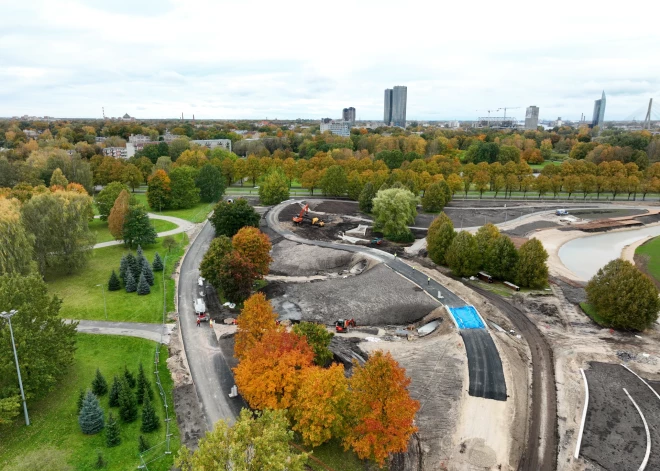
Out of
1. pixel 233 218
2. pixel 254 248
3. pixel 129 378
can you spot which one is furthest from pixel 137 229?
pixel 129 378

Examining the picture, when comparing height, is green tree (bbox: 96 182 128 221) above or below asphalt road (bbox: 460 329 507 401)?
above

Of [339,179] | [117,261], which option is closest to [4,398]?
[117,261]

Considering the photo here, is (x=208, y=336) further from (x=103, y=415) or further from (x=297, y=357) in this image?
(x=297, y=357)

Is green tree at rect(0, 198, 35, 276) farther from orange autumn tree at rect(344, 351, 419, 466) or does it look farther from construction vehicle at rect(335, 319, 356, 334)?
orange autumn tree at rect(344, 351, 419, 466)

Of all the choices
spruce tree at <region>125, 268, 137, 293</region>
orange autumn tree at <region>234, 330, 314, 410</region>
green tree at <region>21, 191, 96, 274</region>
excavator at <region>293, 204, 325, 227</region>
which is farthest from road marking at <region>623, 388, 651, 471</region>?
green tree at <region>21, 191, 96, 274</region>

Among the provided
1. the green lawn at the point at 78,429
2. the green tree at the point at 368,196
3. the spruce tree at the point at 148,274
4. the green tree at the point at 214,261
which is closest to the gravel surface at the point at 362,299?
the green tree at the point at 214,261

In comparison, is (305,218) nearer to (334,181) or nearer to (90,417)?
(334,181)
